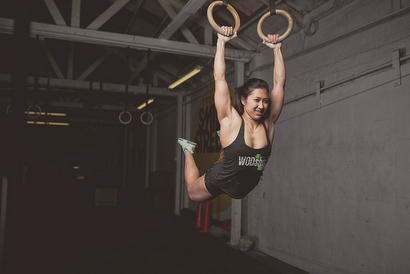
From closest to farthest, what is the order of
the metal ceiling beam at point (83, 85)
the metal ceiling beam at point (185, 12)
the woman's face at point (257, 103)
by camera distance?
the woman's face at point (257, 103), the metal ceiling beam at point (185, 12), the metal ceiling beam at point (83, 85)

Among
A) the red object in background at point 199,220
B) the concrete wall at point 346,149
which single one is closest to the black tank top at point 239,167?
the concrete wall at point 346,149

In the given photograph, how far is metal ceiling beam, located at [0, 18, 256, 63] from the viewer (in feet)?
14.6

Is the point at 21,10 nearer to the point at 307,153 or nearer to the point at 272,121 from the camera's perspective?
the point at 272,121

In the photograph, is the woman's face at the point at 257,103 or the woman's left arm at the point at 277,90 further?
the woman's left arm at the point at 277,90

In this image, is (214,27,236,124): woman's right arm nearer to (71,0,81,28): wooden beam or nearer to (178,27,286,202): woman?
(178,27,286,202): woman

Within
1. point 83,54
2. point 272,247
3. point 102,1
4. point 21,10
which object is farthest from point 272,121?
point 83,54

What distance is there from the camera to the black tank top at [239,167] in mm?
2229

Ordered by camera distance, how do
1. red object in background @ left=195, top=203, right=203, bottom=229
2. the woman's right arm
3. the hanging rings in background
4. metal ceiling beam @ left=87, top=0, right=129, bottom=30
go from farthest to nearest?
the hanging rings in background
red object in background @ left=195, top=203, right=203, bottom=229
metal ceiling beam @ left=87, top=0, right=129, bottom=30
the woman's right arm

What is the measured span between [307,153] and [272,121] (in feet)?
6.37

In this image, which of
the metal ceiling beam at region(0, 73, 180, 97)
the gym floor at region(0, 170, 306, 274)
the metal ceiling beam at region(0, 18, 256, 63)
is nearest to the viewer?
the gym floor at region(0, 170, 306, 274)

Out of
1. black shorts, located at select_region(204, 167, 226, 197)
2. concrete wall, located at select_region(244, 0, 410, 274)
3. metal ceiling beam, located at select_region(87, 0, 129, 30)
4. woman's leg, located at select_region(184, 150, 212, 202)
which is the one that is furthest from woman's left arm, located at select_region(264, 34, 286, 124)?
metal ceiling beam, located at select_region(87, 0, 129, 30)

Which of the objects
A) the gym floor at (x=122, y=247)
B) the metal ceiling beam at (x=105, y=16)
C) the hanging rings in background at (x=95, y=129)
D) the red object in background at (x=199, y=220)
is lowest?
the gym floor at (x=122, y=247)

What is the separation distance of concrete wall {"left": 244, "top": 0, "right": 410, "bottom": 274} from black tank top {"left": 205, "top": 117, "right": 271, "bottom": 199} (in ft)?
5.09

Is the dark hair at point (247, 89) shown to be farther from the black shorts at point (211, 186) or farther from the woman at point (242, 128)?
the black shorts at point (211, 186)
